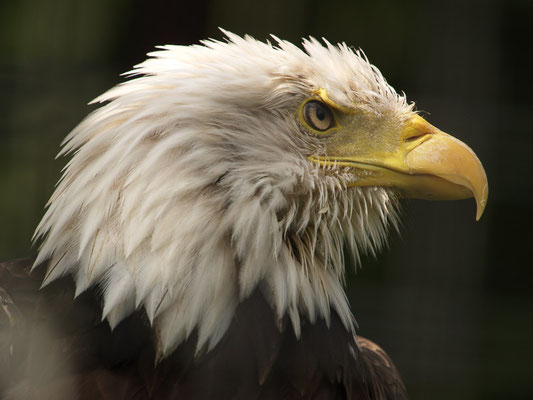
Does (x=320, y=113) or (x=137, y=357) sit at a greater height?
(x=320, y=113)

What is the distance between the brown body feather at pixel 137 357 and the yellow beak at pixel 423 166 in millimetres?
398

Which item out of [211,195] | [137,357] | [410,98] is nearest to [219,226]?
[211,195]

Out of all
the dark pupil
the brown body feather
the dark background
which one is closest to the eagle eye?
the dark pupil

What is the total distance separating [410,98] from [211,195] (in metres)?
0.78

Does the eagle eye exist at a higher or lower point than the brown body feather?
higher

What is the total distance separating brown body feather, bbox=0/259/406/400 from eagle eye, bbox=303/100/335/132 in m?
0.46

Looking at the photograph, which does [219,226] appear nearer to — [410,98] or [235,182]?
[235,182]

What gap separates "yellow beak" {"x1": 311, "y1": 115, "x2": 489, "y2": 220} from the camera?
1.72 m

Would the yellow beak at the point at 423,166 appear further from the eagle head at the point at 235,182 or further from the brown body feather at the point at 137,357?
the brown body feather at the point at 137,357

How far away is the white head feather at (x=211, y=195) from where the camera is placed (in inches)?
59.7

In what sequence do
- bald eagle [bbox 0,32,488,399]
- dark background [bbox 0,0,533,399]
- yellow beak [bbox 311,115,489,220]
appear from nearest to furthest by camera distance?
dark background [bbox 0,0,533,399] → bald eagle [bbox 0,32,488,399] → yellow beak [bbox 311,115,489,220]

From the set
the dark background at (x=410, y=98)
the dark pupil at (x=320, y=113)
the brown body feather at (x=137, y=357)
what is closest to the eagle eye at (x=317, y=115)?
the dark pupil at (x=320, y=113)

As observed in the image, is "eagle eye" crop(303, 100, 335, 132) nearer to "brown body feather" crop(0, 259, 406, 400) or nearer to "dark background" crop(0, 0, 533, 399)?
"dark background" crop(0, 0, 533, 399)

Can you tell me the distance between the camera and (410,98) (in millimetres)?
2070
